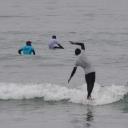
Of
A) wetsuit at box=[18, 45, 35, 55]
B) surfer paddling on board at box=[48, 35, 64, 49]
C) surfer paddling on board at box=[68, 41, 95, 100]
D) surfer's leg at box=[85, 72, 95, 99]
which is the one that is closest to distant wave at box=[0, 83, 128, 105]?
surfer's leg at box=[85, 72, 95, 99]

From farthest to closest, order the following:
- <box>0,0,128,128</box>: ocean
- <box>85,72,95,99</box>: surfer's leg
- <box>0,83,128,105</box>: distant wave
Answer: <box>0,83,128,105</box>: distant wave
<box>85,72,95,99</box>: surfer's leg
<box>0,0,128,128</box>: ocean

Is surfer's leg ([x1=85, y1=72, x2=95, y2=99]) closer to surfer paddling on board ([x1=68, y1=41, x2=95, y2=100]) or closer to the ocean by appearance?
surfer paddling on board ([x1=68, y1=41, x2=95, y2=100])

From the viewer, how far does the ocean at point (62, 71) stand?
600 inches

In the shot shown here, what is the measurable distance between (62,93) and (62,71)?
19.3ft

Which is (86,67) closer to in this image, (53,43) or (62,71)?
(62,71)

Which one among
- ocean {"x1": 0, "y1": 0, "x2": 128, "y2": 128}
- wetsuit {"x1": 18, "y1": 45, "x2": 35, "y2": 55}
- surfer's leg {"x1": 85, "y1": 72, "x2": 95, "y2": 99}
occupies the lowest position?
ocean {"x1": 0, "y1": 0, "x2": 128, "y2": 128}

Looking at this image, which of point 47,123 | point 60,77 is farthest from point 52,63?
point 47,123

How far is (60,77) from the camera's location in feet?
72.4

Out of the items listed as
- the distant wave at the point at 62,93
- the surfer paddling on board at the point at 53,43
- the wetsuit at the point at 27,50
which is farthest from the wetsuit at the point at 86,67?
the surfer paddling on board at the point at 53,43

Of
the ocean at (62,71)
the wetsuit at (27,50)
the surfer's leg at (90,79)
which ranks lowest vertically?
the ocean at (62,71)

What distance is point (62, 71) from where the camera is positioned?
23.8m

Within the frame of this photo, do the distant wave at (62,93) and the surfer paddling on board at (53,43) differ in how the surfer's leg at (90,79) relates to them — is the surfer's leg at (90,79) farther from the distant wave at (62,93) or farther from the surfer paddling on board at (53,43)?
the surfer paddling on board at (53,43)

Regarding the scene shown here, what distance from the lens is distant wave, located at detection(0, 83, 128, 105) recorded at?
678 inches

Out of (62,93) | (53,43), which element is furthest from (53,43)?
(62,93)
